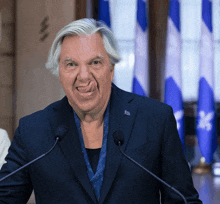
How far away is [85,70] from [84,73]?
11mm

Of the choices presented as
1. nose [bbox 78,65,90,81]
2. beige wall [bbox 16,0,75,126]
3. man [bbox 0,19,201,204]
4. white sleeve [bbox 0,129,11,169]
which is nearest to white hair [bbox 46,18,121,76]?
man [bbox 0,19,201,204]

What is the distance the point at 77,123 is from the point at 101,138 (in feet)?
0.35

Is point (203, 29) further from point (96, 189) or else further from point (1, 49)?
point (96, 189)

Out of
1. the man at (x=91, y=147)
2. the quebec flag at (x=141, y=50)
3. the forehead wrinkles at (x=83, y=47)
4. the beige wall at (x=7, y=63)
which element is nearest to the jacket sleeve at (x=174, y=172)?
the man at (x=91, y=147)

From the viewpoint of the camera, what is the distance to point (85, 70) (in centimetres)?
90

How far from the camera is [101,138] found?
1020 mm

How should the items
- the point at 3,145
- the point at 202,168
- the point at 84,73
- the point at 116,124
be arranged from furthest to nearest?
1. the point at 202,168
2. the point at 3,145
3. the point at 116,124
4. the point at 84,73

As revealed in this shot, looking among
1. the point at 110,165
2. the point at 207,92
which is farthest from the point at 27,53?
the point at 110,165

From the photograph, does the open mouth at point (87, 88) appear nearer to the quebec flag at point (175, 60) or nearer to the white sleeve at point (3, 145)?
the white sleeve at point (3, 145)

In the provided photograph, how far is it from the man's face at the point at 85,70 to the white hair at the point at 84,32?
0.05 ft

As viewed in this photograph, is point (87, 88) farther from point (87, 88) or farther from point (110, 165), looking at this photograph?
point (110, 165)

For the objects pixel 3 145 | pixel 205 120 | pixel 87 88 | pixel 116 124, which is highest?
pixel 87 88

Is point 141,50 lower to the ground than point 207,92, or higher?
higher

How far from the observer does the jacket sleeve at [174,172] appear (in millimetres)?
888
